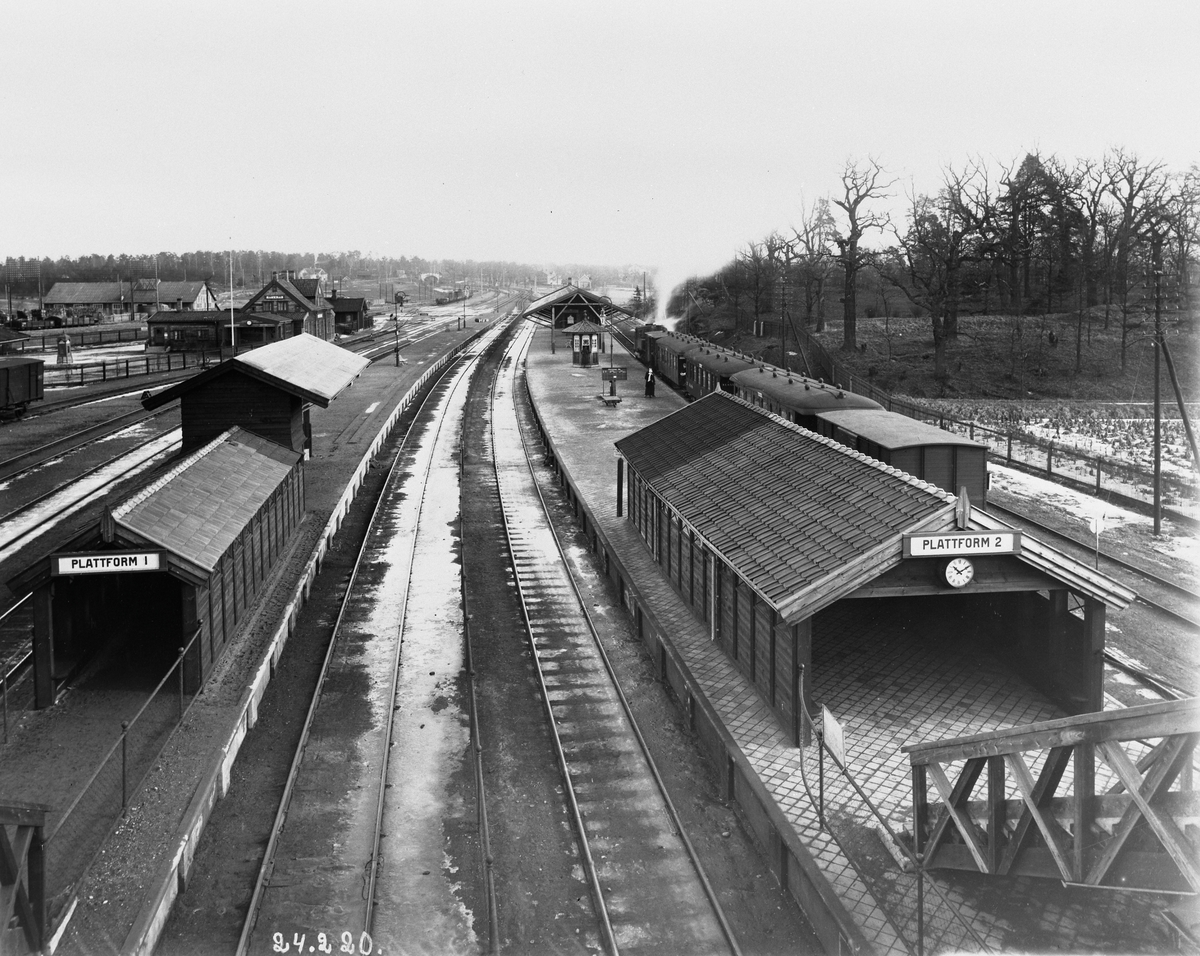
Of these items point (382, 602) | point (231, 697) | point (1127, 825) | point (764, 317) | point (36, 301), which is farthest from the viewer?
point (36, 301)

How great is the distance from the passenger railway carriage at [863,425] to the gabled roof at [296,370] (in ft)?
43.5

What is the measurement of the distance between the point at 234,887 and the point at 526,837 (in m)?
3.40

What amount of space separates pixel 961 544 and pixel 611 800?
5728mm

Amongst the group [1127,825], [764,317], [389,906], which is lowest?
[389,906]

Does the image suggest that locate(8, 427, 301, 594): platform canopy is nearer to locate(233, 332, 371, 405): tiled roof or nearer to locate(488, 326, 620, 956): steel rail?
locate(233, 332, 371, 405): tiled roof

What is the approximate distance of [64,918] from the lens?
1015cm

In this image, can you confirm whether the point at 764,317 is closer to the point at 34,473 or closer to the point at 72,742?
the point at 34,473

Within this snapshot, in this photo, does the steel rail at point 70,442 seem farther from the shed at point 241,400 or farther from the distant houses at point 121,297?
the distant houses at point 121,297

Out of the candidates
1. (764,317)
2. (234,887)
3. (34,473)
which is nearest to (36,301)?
(764,317)

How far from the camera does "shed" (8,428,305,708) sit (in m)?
15.4

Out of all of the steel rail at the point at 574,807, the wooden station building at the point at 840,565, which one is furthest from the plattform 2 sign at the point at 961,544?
the steel rail at the point at 574,807

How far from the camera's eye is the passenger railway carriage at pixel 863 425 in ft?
77.6

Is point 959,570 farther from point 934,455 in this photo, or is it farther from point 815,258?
point 815,258

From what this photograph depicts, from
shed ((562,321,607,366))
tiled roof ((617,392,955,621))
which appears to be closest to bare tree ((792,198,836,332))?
shed ((562,321,607,366))
